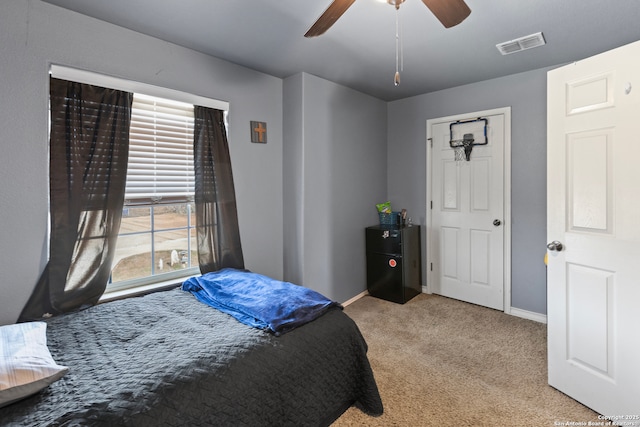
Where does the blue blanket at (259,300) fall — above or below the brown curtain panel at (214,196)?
below

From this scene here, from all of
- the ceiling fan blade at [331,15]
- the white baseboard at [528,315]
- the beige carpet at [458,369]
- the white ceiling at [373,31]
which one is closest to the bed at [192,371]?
the beige carpet at [458,369]

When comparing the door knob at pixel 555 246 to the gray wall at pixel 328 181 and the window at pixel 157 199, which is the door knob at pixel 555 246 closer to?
the gray wall at pixel 328 181

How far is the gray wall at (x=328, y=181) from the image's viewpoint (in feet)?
10.2

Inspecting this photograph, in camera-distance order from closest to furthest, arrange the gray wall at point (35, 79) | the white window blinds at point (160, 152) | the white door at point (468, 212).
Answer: the gray wall at point (35, 79) < the white window blinds at point (160, 152) < the white door at point (468, 212)

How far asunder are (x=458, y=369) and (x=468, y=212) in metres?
1.85

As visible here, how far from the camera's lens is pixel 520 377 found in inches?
85.8

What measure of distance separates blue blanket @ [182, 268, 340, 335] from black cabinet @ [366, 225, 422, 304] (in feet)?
5.67

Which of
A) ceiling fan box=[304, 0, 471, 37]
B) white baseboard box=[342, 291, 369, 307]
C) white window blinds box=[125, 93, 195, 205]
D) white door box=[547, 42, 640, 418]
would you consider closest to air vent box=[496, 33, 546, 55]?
white door box=[547, 42, 640, 418]

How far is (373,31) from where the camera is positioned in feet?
7.44

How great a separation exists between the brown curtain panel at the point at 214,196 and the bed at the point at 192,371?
67 cm

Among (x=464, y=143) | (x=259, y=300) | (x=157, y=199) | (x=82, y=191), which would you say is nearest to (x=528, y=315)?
(x=464, y=143)

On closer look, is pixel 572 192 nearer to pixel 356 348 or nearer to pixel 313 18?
pixel 356 348

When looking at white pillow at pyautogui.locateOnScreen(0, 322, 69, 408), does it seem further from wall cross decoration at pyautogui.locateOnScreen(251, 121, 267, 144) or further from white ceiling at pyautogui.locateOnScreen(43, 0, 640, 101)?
wall cross decoration at pyautogui.locateOnScreen(251, 121, 267, 144)

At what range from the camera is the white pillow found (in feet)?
3.70
